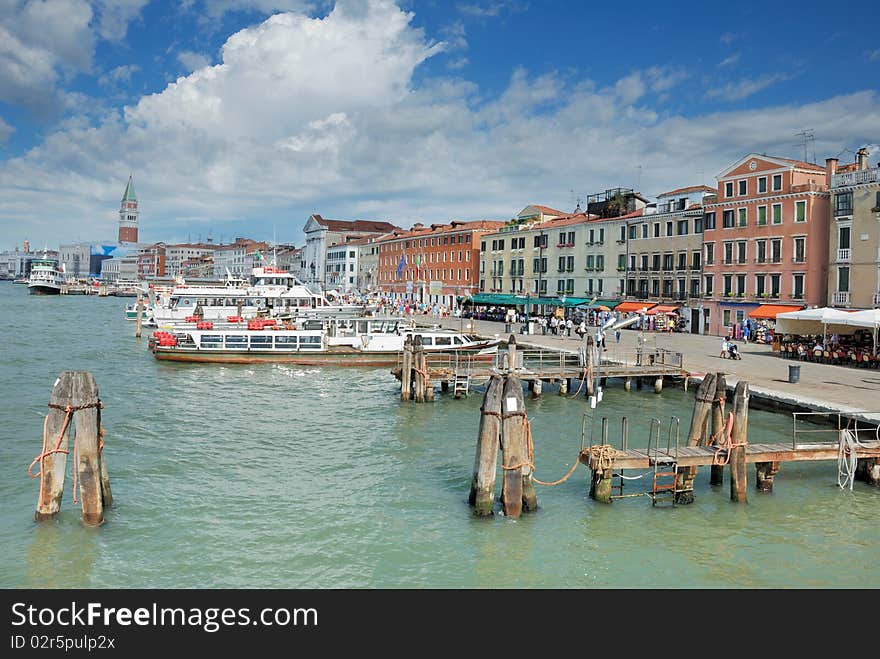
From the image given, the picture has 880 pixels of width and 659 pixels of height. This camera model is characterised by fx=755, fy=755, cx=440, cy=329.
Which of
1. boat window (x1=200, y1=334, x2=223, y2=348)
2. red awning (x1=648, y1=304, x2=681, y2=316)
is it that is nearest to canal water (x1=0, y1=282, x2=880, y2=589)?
boat window (x1=200, y1=334, x2=223, y2=348)

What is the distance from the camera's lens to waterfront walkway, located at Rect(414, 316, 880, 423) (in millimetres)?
23938

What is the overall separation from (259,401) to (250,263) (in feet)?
572

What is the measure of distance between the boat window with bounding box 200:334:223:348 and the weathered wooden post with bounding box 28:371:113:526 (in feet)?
88.3

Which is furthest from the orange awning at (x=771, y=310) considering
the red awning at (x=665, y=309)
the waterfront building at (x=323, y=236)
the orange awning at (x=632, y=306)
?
the waterfront building at (x=323, y=236)

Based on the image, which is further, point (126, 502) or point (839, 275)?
point (839, 275)

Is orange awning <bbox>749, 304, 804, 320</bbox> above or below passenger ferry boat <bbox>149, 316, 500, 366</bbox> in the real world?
above

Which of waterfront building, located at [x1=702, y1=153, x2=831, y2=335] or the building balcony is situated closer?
the building balcony

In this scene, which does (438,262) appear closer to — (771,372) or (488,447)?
(771,372)

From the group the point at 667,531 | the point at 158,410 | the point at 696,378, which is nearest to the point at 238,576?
the point at 667,531

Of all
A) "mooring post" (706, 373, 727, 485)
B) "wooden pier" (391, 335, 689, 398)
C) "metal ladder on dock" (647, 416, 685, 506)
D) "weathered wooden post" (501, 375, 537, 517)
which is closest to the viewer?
"weathered wooden post" (501, 375, 537, 517)

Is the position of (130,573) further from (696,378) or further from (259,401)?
(696,378)

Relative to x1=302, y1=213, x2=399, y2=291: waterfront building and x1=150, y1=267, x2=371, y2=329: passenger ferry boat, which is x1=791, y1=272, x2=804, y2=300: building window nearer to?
x1=150, y1=267, x2=371, y2=329: passenger ferry boat

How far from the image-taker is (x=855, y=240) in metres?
39.8
